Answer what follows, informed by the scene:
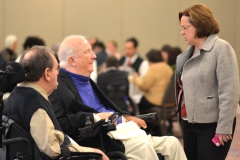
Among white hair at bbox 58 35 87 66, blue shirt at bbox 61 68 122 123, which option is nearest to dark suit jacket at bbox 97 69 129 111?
blue shirt at bbox 61 68 122 123

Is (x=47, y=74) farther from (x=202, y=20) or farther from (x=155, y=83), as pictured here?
(x=155, y=83)

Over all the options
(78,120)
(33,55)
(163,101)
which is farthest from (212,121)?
(163,101)

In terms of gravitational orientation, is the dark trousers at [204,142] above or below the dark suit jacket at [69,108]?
below

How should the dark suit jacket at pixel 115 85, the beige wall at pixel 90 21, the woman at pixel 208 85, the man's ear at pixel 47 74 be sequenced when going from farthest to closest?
the beige wall at pixel 90 21 → the dark suit jacket at pixel 115 85 → the woman at pixel 208 85 → the man's ear at pixel 47 74

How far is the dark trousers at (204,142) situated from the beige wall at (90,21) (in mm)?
8048

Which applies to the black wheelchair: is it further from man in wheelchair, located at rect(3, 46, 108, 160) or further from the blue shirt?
the blue shirt

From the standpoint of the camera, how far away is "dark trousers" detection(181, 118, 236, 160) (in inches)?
130

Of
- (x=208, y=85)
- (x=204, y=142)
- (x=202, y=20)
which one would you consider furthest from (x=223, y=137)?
(x=202, y=20)

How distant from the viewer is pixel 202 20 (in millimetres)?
3264

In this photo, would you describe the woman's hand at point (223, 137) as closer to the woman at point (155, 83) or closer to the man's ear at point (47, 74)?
the man's ear at point (47, 74)

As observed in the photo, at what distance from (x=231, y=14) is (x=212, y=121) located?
6.04 metres

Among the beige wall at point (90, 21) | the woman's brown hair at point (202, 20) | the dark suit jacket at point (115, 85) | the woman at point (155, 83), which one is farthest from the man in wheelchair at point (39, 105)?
the beige wall at point (90, 21)

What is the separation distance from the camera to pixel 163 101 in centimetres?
680

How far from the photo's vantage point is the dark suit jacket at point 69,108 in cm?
341
